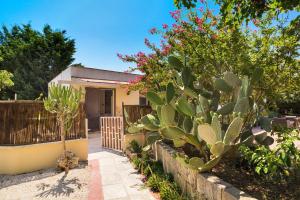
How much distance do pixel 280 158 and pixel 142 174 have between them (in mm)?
4887

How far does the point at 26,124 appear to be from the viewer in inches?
314

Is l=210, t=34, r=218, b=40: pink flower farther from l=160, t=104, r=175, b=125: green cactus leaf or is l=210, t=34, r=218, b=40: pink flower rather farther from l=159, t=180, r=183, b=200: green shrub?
l=159, t=180, r=183, b=200: green shrub

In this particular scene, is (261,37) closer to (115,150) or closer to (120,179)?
(120,179)

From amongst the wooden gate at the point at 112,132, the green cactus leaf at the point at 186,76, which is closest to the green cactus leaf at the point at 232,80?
the green cactus leaf at the point at 186,76

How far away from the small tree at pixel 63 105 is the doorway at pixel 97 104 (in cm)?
873

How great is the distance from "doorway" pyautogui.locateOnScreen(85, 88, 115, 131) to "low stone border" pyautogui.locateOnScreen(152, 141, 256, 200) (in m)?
11.3

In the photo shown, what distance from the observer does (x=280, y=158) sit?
12.2 feet

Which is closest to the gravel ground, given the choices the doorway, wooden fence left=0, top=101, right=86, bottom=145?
wooden fence left=0, top=101, right=86, bottom=145

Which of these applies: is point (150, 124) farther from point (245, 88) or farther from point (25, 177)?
point (25, 177)

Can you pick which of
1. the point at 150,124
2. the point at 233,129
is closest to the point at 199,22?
the point at 150,124

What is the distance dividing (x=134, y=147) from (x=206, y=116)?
4.96 meters

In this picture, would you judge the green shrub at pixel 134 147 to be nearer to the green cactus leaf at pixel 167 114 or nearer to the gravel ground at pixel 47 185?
the gravel ground at pixel 47 185

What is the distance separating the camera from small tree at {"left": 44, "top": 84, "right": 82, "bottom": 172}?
26.0 ft

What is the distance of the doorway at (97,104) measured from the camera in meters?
17.3
